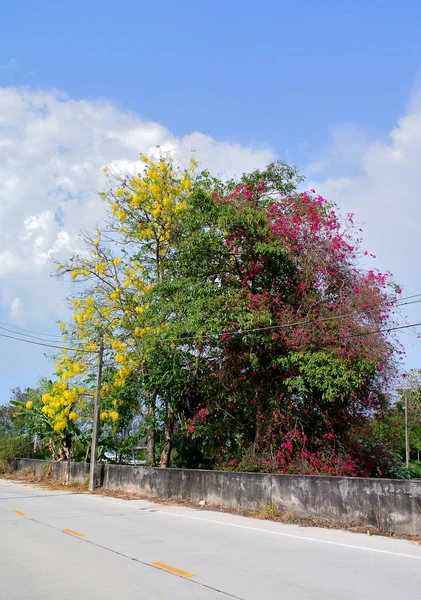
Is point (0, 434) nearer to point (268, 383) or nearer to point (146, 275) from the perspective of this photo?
point (146, 275)

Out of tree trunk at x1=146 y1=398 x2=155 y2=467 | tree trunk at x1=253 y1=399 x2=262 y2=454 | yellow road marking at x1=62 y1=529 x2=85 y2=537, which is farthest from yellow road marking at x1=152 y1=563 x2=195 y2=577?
tree trunk at x1=146 y1=398 x2=155 y2=467

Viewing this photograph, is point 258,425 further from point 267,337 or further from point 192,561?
point 192,561

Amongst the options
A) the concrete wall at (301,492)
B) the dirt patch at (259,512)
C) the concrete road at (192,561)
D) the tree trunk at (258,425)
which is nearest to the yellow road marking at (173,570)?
the concrete road at (192,561)

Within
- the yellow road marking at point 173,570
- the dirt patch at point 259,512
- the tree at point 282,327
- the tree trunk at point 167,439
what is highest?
the tree at point 282,327

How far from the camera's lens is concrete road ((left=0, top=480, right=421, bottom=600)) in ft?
21.3

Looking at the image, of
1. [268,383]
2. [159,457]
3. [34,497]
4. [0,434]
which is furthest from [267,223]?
[0,434]

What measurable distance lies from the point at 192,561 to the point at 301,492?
5.94m

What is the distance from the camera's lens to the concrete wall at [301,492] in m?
11.3

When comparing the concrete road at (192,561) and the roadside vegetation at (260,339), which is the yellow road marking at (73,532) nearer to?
the concrete road at (192,561)

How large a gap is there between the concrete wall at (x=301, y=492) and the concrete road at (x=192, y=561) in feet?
2.47

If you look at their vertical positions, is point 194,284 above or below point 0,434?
above

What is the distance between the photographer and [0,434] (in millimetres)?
35281

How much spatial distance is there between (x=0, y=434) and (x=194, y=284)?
2162 cm

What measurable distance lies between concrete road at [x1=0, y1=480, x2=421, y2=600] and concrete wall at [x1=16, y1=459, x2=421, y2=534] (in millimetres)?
→ 753
